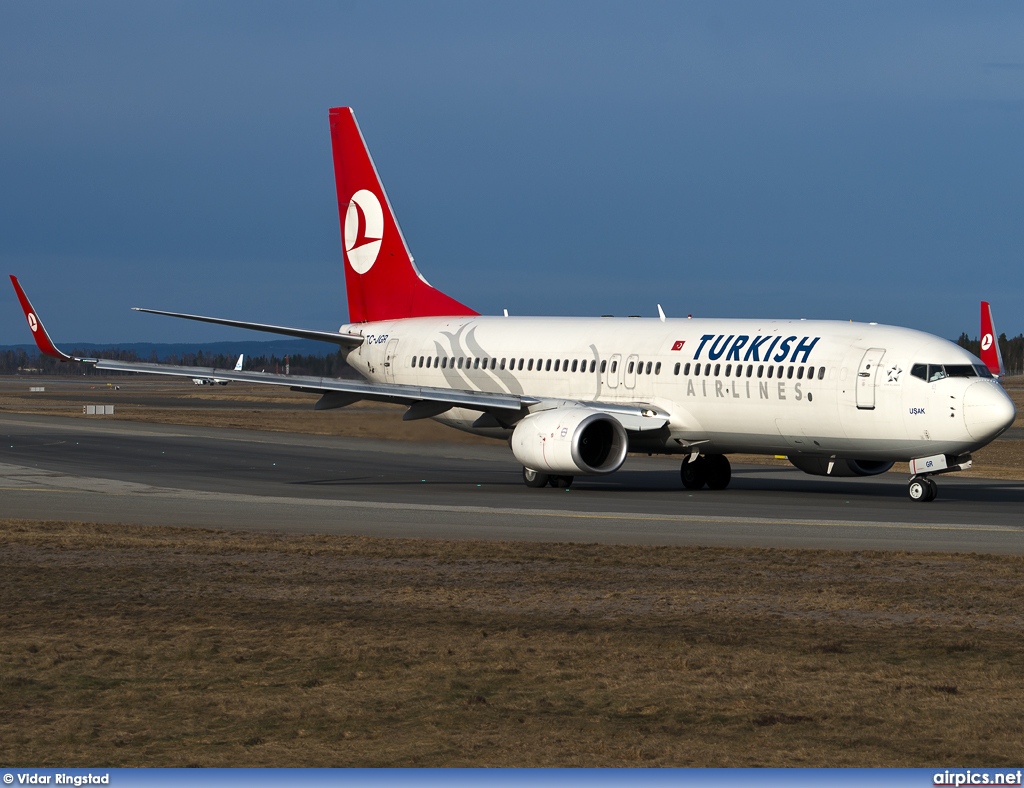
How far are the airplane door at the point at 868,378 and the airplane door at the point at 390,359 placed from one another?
45.5ft

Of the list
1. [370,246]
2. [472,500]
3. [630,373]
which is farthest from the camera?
[370,246]

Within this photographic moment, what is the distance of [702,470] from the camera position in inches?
1298

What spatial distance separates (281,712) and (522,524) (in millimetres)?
14251

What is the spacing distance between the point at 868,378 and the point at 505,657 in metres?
18.2

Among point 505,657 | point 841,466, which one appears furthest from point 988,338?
point 505,657

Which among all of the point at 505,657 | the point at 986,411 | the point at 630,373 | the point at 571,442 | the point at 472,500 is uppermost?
the point at 630,373

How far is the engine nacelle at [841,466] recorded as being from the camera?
1249 inches

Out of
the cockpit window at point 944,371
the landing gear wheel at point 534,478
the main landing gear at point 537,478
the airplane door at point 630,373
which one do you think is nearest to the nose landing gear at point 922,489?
the cockpit window at point 944,371

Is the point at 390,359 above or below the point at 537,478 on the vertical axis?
above

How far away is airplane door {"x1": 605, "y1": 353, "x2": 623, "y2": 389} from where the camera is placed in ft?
108

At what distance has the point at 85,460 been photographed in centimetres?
3953

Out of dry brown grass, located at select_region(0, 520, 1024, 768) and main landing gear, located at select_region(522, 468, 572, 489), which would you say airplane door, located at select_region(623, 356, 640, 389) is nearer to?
main landing gear, located at select_region(522, 468, 572, 489)

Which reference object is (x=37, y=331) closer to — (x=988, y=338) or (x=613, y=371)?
(x=613, y=371)

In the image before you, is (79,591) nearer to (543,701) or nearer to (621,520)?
(543,701)
